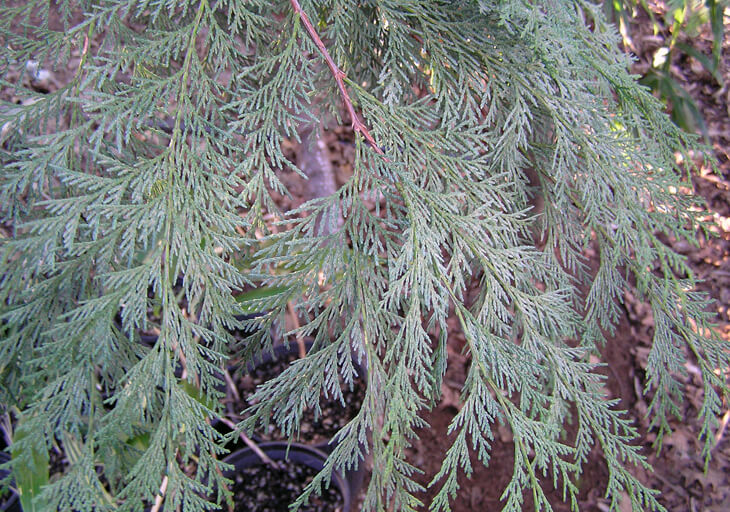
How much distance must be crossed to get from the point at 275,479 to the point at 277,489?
33 millimetres

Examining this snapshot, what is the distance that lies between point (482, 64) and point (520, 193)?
31 centimetres

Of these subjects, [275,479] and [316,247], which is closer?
[316,247]

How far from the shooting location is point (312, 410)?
1905 mm

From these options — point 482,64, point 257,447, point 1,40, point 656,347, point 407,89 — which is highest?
point 482,64

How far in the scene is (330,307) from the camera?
0.95 metres

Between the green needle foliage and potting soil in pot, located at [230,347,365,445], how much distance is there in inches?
31.8

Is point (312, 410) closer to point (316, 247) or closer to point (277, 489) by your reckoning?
point (277, 489)

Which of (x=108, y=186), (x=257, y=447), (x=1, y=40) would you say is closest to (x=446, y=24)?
(x=108, y=186)

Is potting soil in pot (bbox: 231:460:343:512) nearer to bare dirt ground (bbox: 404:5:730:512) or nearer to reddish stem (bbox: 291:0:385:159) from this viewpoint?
bare dirt ground (bbox: 404:5:730:512)

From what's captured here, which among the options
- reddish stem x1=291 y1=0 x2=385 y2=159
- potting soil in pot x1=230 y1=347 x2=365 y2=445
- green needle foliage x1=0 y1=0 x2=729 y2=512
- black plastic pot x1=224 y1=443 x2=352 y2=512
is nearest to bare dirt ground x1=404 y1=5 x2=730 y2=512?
potting soil in pot x1=230 y1=347 x2=365 y2=445

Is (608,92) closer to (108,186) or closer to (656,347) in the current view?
(656,347)

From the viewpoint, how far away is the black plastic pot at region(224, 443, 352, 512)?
5.32 ft

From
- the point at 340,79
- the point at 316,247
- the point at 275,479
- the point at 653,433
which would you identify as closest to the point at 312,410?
the point at 275,479

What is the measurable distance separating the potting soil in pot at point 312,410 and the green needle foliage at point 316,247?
807 mm
